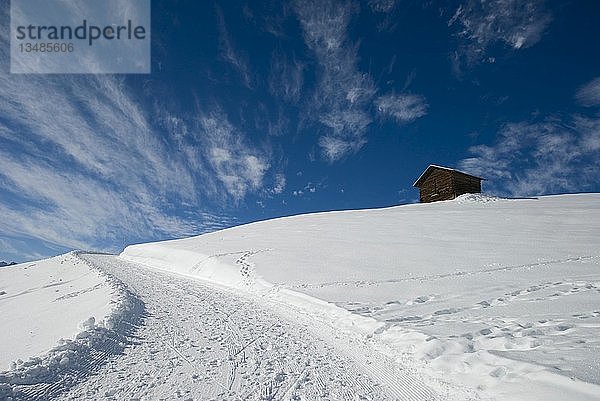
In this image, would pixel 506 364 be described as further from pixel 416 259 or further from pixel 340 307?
pixel 416 259

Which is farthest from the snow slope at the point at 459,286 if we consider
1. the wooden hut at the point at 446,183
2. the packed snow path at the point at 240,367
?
the wooden hut at the point at 446,183

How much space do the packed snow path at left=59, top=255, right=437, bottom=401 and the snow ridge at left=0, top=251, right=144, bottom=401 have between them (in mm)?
192

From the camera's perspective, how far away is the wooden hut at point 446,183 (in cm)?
3297

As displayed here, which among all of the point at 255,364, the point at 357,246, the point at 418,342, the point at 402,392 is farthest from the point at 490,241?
the point at 255,364

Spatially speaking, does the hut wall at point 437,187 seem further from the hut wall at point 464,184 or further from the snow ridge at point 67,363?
the snow ridge at point 67,363

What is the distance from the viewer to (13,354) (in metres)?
4.84

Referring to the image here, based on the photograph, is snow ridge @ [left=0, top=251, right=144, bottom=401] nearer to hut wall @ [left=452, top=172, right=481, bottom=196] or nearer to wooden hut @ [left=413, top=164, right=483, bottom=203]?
wooden hut @ [left=413, top=164, right=483, bottom=203]

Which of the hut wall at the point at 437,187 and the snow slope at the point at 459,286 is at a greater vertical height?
the hut wall at the point at 437,187

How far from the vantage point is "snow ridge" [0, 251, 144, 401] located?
317cm

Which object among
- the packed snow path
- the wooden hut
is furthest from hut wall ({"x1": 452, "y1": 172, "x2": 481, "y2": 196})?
the packed snow path

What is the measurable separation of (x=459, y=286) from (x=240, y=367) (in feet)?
21.9

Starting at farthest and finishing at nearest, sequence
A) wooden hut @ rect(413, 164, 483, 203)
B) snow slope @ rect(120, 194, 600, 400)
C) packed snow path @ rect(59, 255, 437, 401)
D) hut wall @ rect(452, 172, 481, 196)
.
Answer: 1. wooden hut @ rect(413, 164, 483, 203)
2. hut wall @ rect(452, 172, 481, 196)
3. snow slope @ rect(120, 194, 600, 400)
4. packed snow path @ rect(59, 255, 437, 401)

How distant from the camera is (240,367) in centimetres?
407

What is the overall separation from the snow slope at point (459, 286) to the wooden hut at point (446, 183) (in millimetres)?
13098
